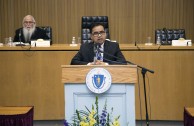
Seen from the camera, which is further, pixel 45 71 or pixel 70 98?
pixel 45 71

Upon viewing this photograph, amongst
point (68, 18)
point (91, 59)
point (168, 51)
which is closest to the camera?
point (91, 59)

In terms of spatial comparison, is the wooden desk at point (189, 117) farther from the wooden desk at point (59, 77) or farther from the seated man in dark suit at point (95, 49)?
the wooden desk at point (59, 77)

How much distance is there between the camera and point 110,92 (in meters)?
2.73

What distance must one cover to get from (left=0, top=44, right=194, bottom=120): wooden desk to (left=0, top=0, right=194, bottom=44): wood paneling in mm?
3256

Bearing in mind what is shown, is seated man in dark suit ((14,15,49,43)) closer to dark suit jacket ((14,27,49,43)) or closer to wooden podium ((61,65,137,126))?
dark suit jacket ((14,27,49,43))

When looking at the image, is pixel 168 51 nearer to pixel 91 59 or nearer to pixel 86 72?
pixel 91 59

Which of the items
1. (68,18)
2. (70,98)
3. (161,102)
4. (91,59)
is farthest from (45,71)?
(68,18)

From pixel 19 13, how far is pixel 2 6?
45 cm

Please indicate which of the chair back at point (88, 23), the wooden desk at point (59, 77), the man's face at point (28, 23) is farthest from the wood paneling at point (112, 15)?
the wooden desk at point (59, 77)

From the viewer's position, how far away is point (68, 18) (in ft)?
26.8

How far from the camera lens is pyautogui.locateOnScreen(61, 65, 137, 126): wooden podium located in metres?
2.72

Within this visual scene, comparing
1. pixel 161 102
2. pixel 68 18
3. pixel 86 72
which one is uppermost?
pixel 68 18

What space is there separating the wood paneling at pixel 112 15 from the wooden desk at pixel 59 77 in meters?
3.26

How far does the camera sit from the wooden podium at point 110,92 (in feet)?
8.94
